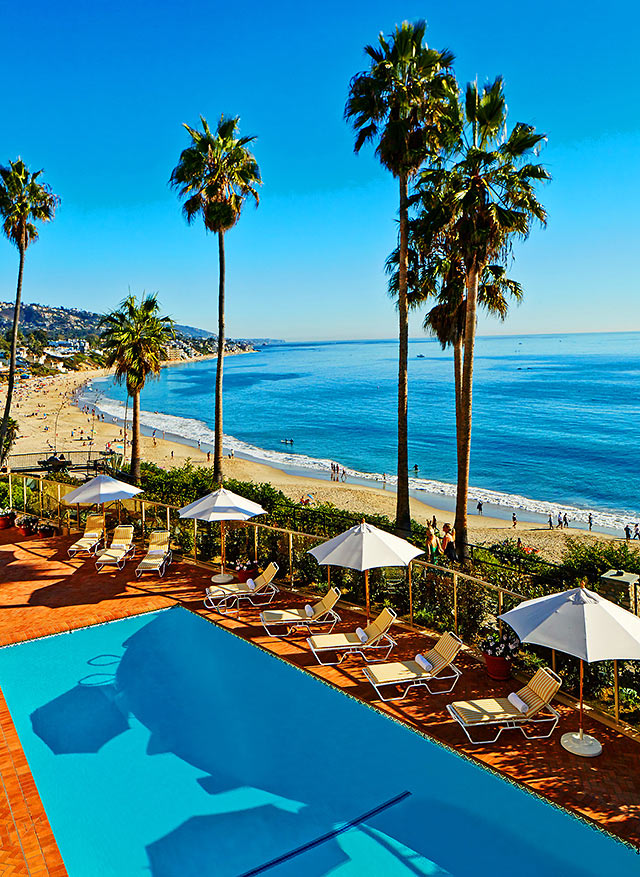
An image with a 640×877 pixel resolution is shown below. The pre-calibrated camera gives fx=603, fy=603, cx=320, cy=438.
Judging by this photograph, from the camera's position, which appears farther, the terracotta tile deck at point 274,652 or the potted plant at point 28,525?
the potted plant at point 28,525

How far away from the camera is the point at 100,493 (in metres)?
14.2

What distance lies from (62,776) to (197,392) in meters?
130

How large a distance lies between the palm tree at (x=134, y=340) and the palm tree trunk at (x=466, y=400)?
1424cm

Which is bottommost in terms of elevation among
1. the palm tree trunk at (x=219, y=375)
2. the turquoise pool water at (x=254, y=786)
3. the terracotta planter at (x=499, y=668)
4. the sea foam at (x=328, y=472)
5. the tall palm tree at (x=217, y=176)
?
the sea foam at (x=328, y=472)

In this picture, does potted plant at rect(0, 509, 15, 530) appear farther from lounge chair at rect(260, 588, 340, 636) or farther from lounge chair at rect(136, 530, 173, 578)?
lounge chair at rect(260, 588, 340, 636)

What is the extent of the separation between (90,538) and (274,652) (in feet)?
25.0

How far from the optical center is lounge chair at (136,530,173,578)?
45.5 ft

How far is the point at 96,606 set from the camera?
12211mm

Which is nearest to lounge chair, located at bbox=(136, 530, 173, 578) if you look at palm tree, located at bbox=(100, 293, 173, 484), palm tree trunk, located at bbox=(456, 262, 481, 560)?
palm tree trunk, located at bbox=(456, 262, 481, 560)

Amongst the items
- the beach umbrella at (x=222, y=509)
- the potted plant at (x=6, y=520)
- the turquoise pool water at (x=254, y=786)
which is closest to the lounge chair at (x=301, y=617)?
the turquoise pool water at (x=254, y=786)

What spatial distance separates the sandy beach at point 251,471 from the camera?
33438mm

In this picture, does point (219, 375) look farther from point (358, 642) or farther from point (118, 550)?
point (358, 642)

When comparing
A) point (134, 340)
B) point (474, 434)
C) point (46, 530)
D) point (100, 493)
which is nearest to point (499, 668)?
point (100, 493)

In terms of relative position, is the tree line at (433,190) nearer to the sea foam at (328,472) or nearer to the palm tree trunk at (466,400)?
the palm tree trunk at (466,400)
